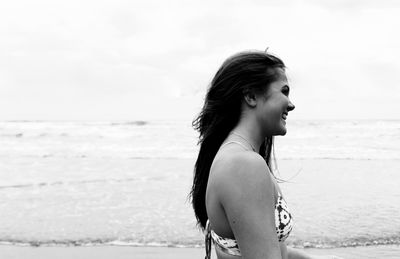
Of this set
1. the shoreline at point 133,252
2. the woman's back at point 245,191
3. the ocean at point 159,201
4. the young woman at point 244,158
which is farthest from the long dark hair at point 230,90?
the shoreline at point 133,252

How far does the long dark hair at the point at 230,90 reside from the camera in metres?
1.81

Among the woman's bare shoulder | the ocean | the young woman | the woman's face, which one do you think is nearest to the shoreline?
the ocean

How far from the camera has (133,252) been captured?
6.26m

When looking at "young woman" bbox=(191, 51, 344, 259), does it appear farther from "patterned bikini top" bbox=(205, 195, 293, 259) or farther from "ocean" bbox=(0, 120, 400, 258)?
"ocean" bbox=(0, 120, 400, 258)

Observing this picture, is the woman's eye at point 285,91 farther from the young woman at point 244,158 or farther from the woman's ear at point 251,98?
the woman's ear at point 251,98

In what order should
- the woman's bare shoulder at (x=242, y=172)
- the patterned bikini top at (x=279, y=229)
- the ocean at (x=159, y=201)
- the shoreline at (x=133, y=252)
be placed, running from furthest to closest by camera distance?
the ocean at (x=159, y=201)
the shoreline at (x=133, y=252)
the patterned bikini top at (x=279, y=229)
the woman's bare shoulder at (x=242, y=172)

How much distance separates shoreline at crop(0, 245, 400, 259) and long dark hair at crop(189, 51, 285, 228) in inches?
172

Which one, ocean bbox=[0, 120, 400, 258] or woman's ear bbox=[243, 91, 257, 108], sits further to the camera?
ocean bbox=[0, 120, 400, 258]

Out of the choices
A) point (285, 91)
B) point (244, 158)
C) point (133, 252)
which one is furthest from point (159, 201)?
point (244, 158)

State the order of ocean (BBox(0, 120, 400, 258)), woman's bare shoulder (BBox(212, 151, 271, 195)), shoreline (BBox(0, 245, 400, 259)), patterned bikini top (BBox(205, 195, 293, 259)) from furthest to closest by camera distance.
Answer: ocean (BBox(0, 120, 400, 258))
shoreline (BBox(0, 245, 400, 259))
patterned bikini top (BBox(205, 195, 293, 259))
woman's bare shoulder (BBox(212, 151, 271, 195))

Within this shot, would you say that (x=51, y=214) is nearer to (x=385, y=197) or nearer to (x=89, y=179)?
(x=89, y=179)

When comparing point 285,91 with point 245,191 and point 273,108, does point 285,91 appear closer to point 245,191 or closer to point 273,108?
point 273,108

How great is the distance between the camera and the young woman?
62.9 inches

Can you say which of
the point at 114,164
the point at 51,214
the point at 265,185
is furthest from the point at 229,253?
the point at 114,164
